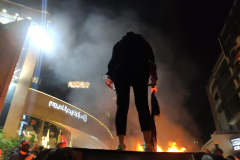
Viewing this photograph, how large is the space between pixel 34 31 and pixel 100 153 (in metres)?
10.4

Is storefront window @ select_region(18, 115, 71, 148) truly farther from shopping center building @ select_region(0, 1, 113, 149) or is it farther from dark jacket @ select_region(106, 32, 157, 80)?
dark jacket @ select_region(106, 32, 157, 80)

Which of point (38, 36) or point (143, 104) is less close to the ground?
point (38, 36)

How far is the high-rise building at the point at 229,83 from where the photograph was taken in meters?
15.1

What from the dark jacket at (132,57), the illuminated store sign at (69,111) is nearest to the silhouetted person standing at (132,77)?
the dark jacket at (132,57)

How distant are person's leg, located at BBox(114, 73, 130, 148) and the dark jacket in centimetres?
15

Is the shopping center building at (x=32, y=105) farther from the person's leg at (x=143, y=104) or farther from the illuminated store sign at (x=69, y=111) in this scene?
the person's leg at (x=143, y=104)

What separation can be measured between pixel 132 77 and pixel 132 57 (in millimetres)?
255

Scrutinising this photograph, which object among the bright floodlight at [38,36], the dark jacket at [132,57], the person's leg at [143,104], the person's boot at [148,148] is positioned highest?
the bright floodlight at [38,36]

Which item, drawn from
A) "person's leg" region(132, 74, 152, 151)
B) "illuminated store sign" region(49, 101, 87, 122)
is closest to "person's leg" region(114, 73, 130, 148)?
"person's leg" region(132, 74, 152, 151)

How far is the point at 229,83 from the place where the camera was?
21922 millimetres

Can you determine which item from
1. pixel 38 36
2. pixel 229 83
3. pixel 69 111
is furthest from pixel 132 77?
pixel 229 83

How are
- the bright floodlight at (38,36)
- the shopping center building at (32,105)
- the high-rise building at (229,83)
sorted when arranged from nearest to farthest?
the shopping center building at (32,105) < the bright floodlight at (38,36) < the high-rise building at (229,83)

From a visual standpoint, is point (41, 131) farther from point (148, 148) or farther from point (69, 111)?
point (148, 148)

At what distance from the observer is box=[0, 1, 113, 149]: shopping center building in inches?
301
